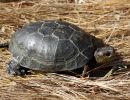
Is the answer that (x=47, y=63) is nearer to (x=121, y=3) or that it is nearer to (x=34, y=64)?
(x=34, y=64)

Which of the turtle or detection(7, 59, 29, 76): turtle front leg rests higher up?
the turtle

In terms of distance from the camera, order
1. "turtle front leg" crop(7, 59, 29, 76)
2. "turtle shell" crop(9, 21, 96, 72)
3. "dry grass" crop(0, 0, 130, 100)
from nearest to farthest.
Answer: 1. "dry grass" crop(0, 0, 130, 100)
2. "turtle shell" crop(9, 21, 96, 72)
3. "turtle front leg" crop(7, 59, 29, 76)

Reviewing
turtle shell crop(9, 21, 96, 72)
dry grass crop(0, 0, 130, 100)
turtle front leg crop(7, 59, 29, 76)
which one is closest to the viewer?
dry grass crop(0, 0, 130, 100)

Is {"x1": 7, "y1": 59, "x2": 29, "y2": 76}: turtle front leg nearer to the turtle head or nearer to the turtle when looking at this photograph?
the turtle

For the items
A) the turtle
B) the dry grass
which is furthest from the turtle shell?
the dry grass

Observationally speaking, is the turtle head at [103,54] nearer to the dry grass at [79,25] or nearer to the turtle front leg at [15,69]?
the dry grass at [79,25]

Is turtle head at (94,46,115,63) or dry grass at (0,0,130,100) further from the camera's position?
turtle head at (94,46,115,63)

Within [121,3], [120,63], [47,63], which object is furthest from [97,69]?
[121,3]
